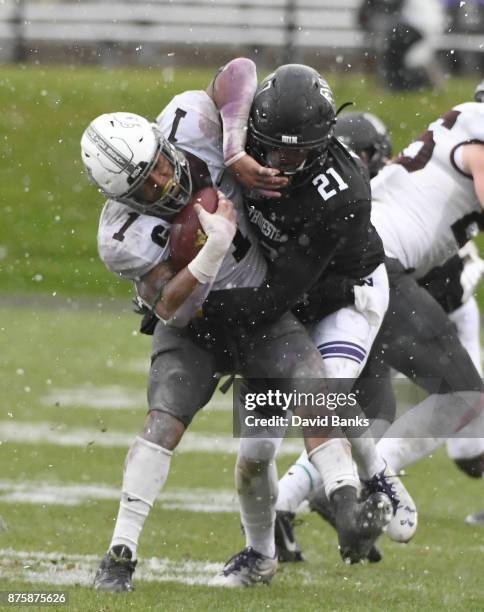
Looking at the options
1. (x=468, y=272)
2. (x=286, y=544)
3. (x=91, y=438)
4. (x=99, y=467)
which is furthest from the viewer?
(x=91, y=438)

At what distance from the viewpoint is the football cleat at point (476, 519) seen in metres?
6.14

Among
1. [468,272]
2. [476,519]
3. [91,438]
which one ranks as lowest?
[91,438]

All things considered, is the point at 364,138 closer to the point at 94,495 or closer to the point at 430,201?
the point at 430,201

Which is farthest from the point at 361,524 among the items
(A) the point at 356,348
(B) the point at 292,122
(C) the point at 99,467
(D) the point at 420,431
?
(C) the point at 99,467

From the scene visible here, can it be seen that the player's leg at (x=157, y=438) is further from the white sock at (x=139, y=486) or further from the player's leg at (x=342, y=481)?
the player's leg at (x=342, y=481)

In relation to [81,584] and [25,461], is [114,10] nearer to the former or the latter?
[25,461]

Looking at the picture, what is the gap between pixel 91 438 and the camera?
7.70m

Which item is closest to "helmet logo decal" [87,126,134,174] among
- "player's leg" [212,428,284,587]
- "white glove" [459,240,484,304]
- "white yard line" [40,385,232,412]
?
"player's leg" [212,428,284,587]

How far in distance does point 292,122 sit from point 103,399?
461 cm

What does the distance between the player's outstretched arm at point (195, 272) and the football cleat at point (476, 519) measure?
2219 mm

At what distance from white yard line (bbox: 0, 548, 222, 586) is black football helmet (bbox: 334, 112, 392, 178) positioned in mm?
1895

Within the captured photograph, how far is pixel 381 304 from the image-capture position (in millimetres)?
5051

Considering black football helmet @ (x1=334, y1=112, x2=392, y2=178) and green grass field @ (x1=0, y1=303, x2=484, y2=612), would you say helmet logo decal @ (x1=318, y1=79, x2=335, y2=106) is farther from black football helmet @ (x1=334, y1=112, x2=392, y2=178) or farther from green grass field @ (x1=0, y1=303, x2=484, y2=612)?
green grass field @ (x1=0, y1=303, x2=484, y2=612)

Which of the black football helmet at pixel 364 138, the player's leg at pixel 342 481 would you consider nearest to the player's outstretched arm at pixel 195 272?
the player's leg at pixel 342 481
